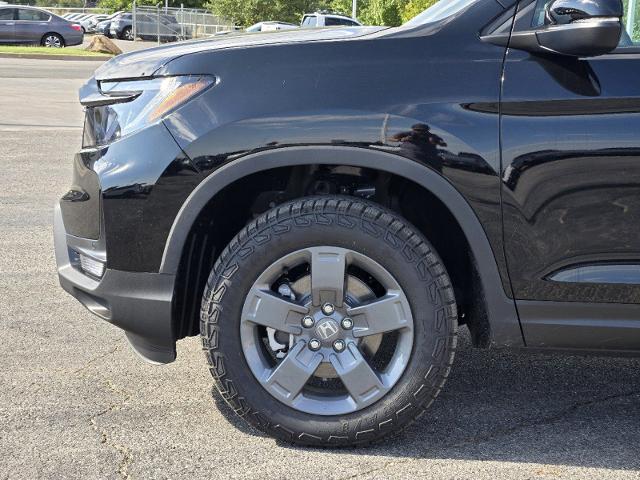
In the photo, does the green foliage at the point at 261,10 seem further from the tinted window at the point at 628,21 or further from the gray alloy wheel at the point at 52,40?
the tinted window at the point at 628,21

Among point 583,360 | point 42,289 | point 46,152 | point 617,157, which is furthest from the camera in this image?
Result: point 46,152

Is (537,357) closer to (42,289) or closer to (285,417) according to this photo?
(285,417)

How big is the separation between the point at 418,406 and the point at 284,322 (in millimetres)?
561

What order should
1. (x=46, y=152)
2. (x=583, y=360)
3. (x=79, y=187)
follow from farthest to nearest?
(x=46, y=152), (x=583, y=360), (x=79, y=187)

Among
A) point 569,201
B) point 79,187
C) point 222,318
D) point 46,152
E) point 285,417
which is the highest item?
point 569,201

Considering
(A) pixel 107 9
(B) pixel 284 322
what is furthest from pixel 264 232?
(A) pixel 107 9

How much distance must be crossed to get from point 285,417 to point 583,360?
5.74 ft

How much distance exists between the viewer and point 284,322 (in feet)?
11.0

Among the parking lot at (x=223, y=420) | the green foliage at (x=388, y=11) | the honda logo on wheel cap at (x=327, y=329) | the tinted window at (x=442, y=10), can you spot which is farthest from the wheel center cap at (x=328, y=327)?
the green foliage at (x=388, y=11)

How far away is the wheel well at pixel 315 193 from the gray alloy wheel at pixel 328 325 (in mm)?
288

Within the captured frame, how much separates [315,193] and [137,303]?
0.79m

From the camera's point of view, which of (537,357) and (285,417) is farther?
(537,357)

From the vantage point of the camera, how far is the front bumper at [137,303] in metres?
3.37

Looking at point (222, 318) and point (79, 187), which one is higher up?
point (79, 187)
